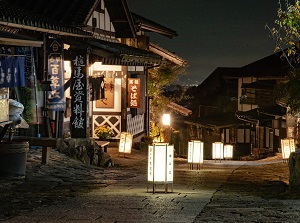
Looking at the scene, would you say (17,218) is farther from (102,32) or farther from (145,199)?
(102,32)

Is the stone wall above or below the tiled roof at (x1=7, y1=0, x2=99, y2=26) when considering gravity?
below

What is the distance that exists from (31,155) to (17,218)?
11.5m

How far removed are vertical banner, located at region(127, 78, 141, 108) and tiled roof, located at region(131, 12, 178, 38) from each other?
558cm

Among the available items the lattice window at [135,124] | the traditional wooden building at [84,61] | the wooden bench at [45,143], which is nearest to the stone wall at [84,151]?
the traditional wooden building at [84,61]

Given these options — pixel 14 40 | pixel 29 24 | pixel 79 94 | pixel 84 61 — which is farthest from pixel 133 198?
pixel 84 61

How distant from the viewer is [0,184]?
1614 centimetres

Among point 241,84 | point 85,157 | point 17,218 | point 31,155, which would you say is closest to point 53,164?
point 31,155

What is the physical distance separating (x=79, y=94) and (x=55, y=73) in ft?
6.90

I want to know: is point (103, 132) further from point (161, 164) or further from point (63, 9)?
point (161, 164)

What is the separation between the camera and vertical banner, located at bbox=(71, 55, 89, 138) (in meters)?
25.2

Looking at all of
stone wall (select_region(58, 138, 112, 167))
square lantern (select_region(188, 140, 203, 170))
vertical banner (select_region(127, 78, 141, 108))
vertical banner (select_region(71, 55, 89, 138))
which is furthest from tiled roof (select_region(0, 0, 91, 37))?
vertical banner (select_region(127, 78, 141, 108))

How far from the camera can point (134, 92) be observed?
115 ft

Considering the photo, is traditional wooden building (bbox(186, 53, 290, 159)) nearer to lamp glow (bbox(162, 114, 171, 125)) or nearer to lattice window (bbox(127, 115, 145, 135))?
lamp glow (bbox(162, 114, 171, 125))

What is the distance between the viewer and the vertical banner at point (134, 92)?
34.9 meters
